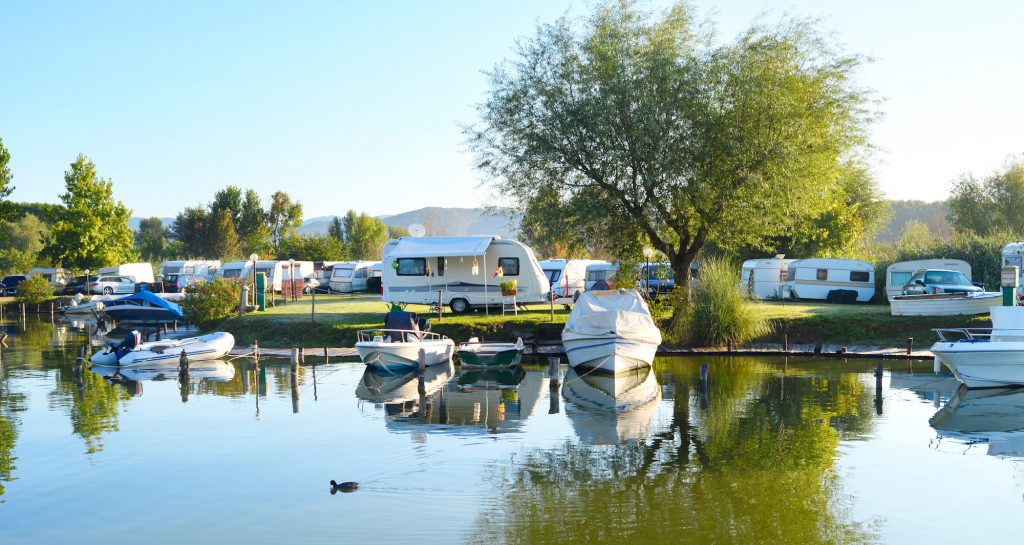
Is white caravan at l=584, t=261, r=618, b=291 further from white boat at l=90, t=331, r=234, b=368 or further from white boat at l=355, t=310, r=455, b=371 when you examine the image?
white boat at l=90, t=331, r=234, b=368

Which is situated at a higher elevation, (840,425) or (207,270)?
(207,270)

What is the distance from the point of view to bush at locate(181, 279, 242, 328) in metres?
34.1

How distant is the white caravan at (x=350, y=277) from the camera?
50.9 m

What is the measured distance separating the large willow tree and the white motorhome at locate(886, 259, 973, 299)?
883 centimetres

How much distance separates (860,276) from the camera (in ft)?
124

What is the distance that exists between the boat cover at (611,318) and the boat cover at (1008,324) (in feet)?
26.8

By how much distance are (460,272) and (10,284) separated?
38.0 meters

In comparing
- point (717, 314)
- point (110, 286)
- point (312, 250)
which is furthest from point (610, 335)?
point (312, 250)

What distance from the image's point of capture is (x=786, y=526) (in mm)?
11258

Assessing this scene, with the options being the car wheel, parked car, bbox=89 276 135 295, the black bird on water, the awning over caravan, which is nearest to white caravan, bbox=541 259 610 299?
the car wheel

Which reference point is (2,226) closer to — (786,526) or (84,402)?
(84,402)

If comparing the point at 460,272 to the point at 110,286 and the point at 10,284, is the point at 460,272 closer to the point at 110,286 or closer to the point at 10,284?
the point at 110,286

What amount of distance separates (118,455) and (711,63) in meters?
20.3

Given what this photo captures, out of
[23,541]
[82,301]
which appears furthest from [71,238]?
[23,541]
